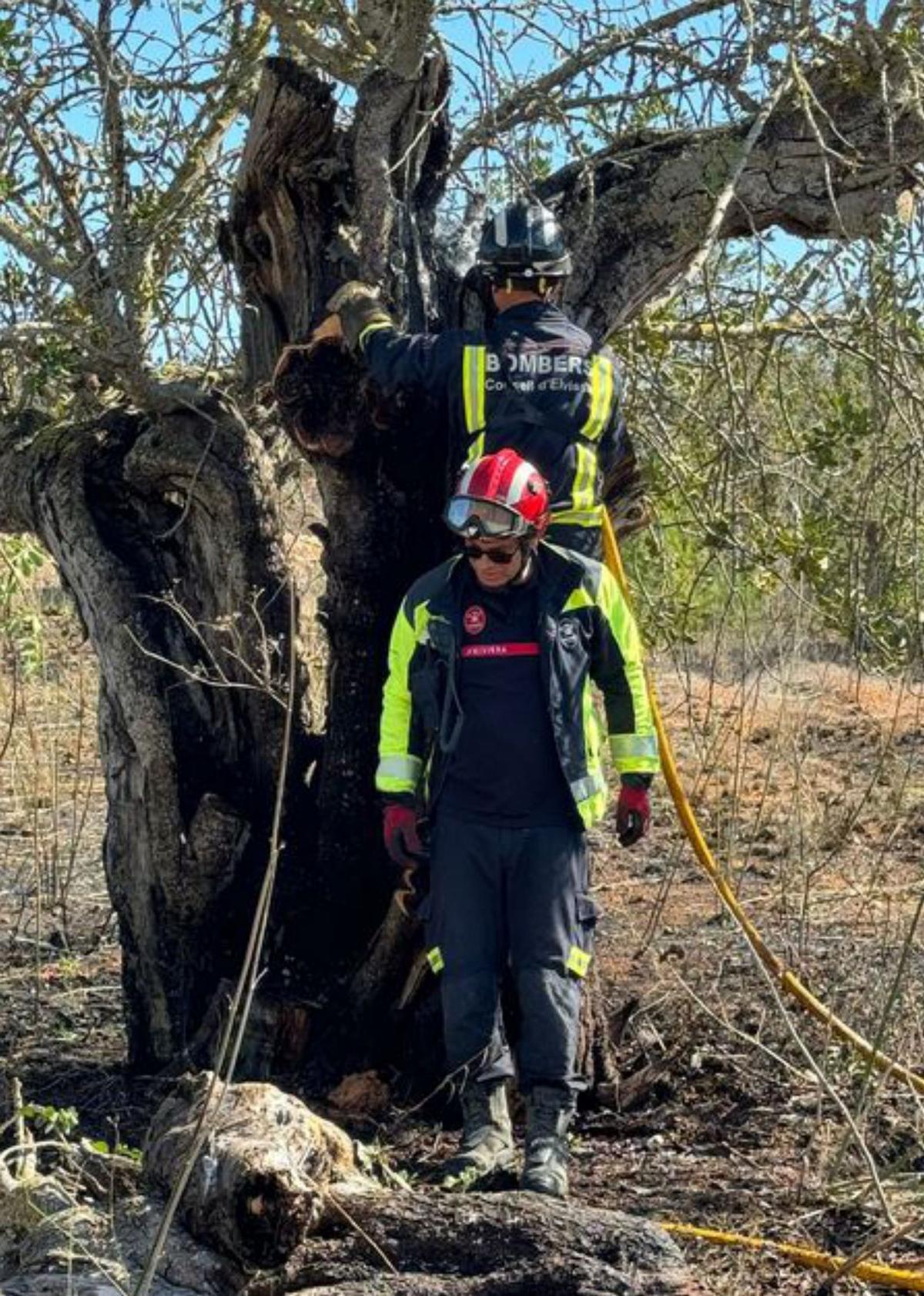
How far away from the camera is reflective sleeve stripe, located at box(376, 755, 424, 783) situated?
19.0 feet

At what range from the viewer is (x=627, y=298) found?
22.3ft

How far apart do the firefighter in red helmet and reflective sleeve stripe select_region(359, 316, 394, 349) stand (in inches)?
24.6

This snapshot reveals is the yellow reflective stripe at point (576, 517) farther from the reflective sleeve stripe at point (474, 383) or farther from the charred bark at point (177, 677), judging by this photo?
the charred bark at point (177, 677)

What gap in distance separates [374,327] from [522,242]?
0.51m

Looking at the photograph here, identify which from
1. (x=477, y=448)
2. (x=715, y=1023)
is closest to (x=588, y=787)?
(x=477, y=448)

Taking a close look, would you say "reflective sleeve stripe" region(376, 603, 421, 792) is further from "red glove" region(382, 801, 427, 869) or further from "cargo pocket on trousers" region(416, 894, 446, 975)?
"cargo pocket on trousers" region(416, 894, 446, 975)

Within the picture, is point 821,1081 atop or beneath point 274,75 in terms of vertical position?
beneath

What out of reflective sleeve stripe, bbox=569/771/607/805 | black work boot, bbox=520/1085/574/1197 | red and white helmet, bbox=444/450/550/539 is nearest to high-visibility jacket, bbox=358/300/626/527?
red and white helmet, bbox=444/450/550/539

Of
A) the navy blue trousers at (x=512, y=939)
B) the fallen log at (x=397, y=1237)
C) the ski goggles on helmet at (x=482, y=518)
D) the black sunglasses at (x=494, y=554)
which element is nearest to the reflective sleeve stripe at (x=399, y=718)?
the navy blue trousers at (x=512, y=939)

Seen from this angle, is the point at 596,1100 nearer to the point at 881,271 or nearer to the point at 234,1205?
the point at 234,1205

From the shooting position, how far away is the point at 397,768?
19.0ft

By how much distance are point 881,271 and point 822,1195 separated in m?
2.57

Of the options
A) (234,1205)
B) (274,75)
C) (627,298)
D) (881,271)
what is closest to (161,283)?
(274,75)

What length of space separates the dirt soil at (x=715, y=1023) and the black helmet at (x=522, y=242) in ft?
6.17
